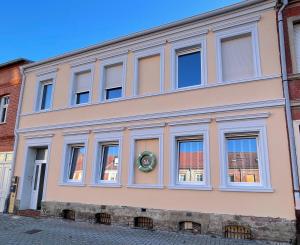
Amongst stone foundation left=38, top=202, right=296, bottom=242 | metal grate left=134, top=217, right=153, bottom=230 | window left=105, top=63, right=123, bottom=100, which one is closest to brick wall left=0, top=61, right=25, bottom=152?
stone foundation left=38, top=202, right=296, bottom=242

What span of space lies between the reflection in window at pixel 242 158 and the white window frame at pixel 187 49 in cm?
216

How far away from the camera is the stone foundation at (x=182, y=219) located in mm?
7145

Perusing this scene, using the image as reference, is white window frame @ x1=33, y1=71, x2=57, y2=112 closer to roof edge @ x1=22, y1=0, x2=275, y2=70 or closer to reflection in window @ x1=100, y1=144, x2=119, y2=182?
roof edge @ x1=22, y1=0, x2=275, y2=70

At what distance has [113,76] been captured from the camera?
11328 millimetres

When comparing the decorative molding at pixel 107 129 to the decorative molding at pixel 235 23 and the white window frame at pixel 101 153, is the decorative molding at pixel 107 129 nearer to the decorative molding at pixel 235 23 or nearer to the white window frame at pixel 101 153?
the white window frame at pixel 101 153

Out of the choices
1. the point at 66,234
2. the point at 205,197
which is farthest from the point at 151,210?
the point at 66,234

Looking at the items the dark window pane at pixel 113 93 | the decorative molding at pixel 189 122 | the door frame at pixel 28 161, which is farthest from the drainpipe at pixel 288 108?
the door frame at pixel 28 161

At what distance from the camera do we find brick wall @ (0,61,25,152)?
13.4m

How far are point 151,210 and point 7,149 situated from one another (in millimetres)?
8281

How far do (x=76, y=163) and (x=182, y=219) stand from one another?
5.14 m

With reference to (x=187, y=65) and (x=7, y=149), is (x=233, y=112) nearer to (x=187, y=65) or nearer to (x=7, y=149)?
(x=187, y=65)

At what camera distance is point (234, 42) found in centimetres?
913

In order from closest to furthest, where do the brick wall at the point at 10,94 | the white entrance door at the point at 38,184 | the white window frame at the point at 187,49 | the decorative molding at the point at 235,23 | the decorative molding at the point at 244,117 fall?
the decorative molding at the point at 244,117 → the decorative molding at the point at 235,23 → the white window frame at the point at 187,49 → the white entrance door at the point at 38,184 → the brick wall at the point at 10,94

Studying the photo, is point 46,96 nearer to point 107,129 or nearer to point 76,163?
point 76,163
